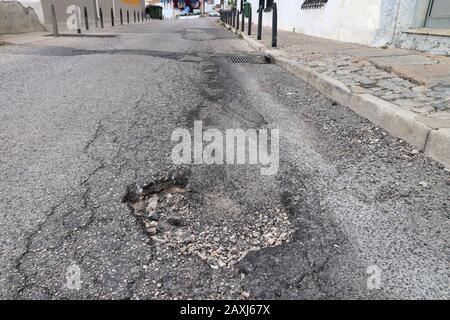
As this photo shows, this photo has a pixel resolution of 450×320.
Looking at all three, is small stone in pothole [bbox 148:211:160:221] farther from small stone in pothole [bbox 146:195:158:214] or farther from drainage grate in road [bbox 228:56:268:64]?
drainage grate in road [bbox 228:56:268:64]

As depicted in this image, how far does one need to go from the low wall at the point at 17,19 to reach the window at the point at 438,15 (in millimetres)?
12642

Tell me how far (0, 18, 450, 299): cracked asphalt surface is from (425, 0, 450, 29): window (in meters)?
3.55

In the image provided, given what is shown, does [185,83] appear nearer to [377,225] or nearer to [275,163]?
[275,163]

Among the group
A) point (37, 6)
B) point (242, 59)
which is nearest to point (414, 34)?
point (242, 59)

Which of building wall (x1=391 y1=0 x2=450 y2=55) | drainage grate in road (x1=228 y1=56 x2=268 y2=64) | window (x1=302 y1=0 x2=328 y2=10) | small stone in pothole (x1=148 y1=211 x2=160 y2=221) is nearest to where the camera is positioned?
small stone in pothole (x1=148 y1=211 x2=160 y2=221)

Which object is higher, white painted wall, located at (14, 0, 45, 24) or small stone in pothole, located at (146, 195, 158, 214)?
white painted wall, located at (14, 0, 45, 24)

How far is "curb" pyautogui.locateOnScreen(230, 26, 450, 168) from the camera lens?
8.66ft

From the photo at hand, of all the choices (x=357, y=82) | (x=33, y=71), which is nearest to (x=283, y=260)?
(x=357, y=82)

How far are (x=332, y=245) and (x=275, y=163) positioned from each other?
101cm

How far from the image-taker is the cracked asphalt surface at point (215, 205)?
1.54 m

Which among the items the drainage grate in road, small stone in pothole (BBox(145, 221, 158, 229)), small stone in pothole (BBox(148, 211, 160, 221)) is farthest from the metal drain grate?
small stone in pothole (BBox(145, 221, 158, 229))

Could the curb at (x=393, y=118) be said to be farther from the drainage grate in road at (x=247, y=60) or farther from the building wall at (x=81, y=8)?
the building wall at (x=81, y=8)

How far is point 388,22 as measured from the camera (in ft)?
23.3

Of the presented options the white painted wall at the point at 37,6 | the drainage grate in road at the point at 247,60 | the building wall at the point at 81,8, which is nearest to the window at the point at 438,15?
the drainage grate in road at the point at 247,60
